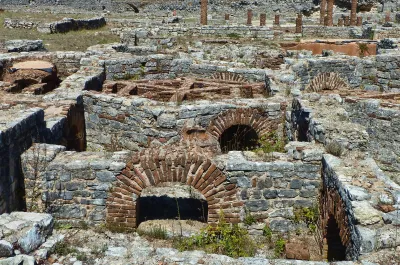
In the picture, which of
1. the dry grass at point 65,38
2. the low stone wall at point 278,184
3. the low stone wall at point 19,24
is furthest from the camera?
the low stone wall at point 19,24

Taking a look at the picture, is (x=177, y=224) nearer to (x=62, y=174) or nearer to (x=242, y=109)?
(x=62, y=174)

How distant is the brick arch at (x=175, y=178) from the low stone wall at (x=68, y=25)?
2148cm

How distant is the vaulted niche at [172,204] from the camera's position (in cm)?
776

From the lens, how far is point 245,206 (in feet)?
22.5

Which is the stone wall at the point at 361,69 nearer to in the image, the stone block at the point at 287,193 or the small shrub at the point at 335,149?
the small shrub at the point at 335,149

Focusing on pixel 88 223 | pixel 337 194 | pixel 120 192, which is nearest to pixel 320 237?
pixel 337 194

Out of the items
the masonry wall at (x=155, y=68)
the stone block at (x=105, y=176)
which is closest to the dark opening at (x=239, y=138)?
the masonry wall at (x=155, y=68)

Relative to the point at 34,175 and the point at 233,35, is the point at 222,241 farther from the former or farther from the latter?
the point at 233,35

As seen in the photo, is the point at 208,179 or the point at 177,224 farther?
the point at 177,224

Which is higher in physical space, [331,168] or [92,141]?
[331,168]

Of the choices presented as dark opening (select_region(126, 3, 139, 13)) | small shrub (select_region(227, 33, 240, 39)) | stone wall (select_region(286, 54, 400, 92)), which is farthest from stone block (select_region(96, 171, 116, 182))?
dark opening (select_region(126, 3, 139, 13))

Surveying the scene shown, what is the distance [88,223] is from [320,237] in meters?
3.46

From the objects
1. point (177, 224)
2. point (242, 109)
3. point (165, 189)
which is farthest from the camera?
point (242, 109)

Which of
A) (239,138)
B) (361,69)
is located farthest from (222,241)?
(361,69)
